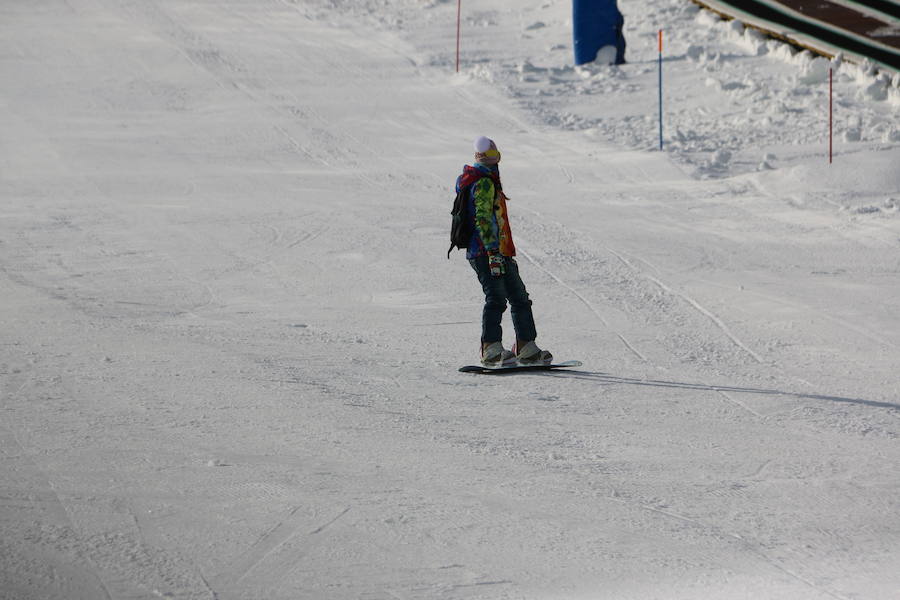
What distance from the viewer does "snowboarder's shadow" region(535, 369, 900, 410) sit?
764cm

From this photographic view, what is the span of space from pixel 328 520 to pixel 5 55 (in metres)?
20.0

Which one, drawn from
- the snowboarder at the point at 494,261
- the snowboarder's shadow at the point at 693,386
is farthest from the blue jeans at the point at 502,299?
the snowboarder's shadow at the point at 693,386

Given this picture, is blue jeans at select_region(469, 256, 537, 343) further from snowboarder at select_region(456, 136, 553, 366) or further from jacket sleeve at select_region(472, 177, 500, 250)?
jacket sleeve at select_region(472, 177, 500, 250)

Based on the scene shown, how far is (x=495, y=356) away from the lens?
8227 mm

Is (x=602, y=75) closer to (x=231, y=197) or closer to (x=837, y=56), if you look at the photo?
(x=837, y=56)

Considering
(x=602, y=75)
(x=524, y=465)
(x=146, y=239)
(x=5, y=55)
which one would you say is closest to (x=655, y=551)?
(x=524, y=465)

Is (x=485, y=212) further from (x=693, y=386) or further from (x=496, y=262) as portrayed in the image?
(x=693, y=386)

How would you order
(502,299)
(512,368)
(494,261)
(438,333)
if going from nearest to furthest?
(494,261) < (502,299) < (512,368) < (438,333)

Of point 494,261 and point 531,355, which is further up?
point 494,261

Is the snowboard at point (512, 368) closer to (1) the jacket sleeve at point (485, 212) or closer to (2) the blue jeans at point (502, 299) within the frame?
(2) the blue jeans at point (502, 299)

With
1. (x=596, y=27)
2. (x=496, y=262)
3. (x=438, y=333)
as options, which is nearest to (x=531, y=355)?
(x=496, y=262)

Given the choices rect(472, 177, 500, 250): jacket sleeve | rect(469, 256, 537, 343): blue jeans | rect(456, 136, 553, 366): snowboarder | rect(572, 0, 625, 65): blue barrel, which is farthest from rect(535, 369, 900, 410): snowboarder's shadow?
rect(572, 0, 625, 65): blue barrel

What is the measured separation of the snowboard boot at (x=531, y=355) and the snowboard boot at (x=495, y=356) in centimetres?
7

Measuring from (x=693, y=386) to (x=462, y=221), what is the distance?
76.1 inches
